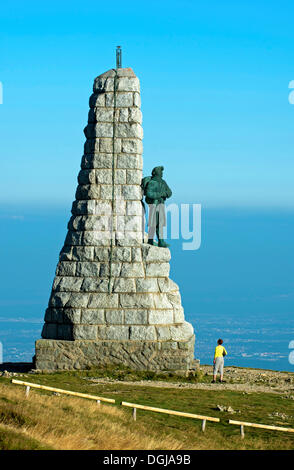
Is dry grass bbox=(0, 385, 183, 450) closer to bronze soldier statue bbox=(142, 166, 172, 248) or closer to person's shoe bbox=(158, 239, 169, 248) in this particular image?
person's shoe bbox=(158, 239, 169, 248)

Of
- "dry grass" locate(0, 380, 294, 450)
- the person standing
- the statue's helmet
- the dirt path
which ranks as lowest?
"dry grass" locate(0, 380, 294, 450)

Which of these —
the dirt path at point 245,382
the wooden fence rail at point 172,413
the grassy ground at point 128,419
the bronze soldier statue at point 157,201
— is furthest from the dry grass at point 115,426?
the bronze soldier statue at point 157,201

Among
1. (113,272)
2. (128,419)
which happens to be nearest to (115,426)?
(128,419)

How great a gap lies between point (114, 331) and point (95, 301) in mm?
1089

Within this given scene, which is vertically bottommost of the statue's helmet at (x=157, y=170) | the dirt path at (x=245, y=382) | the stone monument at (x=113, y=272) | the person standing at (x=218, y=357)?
the dirt path at (x=245, y=382)

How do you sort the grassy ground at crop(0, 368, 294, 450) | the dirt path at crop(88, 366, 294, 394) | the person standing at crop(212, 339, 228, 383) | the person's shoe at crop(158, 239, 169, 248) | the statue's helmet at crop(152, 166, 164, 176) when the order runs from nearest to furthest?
the grassy ground at crop(0, 368, 294, 450) → the dirt path at crop(88, 366, 294, 394) → the person standing at crop(212, 339, 228, 383) → the person's shoe at crop(158, 239, 169, 248) → the statue's helmet at crop(152, 166, 164, 176)

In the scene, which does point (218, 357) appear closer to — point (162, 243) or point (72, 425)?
point (162, 243)

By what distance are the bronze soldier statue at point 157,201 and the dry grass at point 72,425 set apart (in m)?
9.09

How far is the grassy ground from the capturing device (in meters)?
15.3

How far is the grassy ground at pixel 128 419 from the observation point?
1526cm

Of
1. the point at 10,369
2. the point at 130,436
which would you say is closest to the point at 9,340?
the point at 10,369

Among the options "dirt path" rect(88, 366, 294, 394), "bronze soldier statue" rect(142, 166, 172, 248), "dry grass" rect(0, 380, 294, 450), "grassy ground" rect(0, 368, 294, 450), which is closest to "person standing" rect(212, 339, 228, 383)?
"dirt path" rect(88, 366, 294, 394)

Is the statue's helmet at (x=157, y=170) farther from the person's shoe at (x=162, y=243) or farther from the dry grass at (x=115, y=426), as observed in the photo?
the dry grass at (x=115, y=426)
